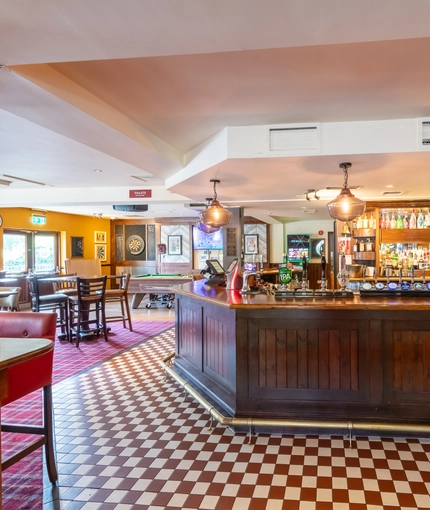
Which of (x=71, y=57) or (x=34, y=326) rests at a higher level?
(x=71, y=57)

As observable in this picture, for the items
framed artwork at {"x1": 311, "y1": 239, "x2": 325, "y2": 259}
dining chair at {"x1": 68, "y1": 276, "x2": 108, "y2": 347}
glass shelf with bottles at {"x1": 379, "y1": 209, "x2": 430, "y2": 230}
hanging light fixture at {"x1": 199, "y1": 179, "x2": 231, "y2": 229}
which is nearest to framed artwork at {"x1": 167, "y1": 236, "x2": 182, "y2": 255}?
framed artwork at {"x1": 311, "y1": 239, "x2": 325, "y2": 259}

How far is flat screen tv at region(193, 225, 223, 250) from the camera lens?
13.8 metres

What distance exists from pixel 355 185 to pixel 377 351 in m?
3.35

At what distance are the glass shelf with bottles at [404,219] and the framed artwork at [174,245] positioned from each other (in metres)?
7.78

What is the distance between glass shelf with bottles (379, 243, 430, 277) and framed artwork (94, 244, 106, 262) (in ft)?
32.6

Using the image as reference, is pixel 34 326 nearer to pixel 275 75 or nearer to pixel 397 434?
pixel 275 75

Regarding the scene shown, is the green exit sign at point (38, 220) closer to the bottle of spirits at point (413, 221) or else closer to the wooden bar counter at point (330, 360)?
the wooden bar counter at point (330, 360)

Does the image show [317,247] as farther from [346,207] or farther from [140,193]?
[346,207]

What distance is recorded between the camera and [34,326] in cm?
270

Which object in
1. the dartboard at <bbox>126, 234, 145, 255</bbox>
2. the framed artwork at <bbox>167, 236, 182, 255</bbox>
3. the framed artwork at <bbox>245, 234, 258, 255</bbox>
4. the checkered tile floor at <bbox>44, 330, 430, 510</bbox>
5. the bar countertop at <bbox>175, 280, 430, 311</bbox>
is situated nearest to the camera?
the checkered tile floor at <bbox>44, 330, 430, 510</bbox>

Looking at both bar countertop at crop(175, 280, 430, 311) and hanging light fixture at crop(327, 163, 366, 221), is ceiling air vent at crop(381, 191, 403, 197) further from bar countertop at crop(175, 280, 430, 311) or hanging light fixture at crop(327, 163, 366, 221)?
bar countertop at crop(175, 280, 430, 311)

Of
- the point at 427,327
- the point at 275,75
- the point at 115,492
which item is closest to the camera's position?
the point at 115,492

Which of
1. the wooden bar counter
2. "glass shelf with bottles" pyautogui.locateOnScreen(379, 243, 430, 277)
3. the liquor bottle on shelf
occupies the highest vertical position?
the liquor bottle on shelf

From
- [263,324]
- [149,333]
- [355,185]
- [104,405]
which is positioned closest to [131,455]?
[104,405]
